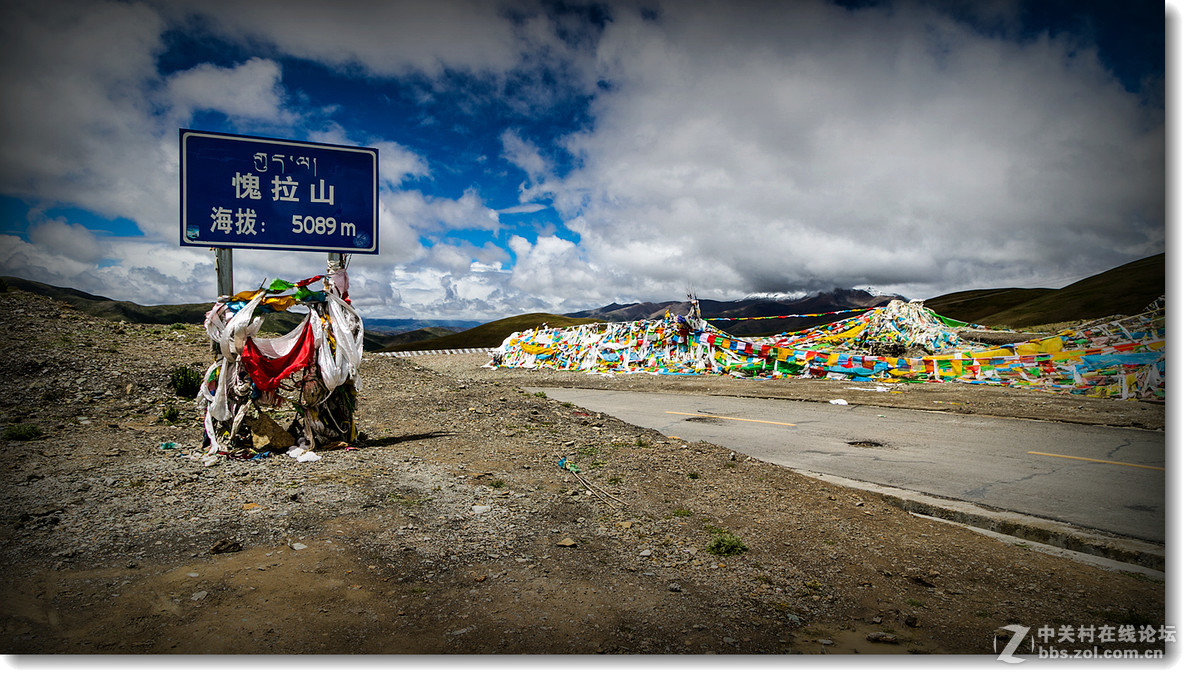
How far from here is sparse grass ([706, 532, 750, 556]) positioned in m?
3.93

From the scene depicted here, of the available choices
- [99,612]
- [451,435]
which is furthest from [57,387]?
[99,612]

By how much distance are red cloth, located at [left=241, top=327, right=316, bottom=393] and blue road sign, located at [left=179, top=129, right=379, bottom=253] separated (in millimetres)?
1154

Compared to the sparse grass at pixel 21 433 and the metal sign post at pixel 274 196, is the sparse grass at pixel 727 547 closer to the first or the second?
the metal sign post at pixel 274 196

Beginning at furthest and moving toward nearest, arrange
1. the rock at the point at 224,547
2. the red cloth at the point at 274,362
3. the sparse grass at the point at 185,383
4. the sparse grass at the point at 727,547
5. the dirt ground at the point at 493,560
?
the sparse grass at the point at 185,383 < the red cloth at the point at 274,362 < the sparse grass at the point at 727,547 < the rock at the point at 224,547 < the dirt ground at the point at 493,560

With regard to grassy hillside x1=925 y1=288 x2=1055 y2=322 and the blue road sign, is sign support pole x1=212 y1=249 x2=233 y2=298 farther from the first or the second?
grassy hillside x1=925 y1=288 x2=1055 y2=322

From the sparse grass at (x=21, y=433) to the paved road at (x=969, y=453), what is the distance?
8154 mm

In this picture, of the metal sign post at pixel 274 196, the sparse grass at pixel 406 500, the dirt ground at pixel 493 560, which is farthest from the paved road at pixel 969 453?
the metal sign post at pixel 274 196

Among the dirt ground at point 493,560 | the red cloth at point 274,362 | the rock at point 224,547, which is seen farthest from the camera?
the red cloth at point 274,362

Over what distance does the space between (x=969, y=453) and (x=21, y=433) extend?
1139 cm

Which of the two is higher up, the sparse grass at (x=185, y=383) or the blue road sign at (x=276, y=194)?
the blue road sign at (x=276, y=194)

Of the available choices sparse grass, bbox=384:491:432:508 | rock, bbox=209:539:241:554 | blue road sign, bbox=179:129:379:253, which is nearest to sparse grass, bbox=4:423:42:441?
blue road sign, bbox=179:129:379:253

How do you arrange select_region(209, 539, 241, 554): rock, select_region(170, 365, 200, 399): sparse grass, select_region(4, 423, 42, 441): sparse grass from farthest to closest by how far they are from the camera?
select_region(170, 365, 200, 399): sparse grass
select_region(4, 423, 42, 441): sparse grass
select_region(209, 539, 241, 554): rock

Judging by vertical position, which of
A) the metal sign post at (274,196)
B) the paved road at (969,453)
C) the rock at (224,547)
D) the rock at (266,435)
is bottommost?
the paved road at (969,453)

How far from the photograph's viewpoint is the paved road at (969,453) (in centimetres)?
522
